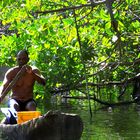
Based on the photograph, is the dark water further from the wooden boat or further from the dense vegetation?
the wooden boat

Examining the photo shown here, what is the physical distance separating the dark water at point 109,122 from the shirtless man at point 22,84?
128 centimetres

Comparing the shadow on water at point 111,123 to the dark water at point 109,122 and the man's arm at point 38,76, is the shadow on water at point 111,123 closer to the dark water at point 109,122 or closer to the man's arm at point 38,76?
the dark water at point 109,122

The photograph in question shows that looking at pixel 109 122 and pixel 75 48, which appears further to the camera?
pixel 75 48

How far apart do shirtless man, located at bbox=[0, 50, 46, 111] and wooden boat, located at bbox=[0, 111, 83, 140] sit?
4.24 feet

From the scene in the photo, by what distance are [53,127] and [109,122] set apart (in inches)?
140

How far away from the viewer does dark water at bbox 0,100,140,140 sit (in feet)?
30.9

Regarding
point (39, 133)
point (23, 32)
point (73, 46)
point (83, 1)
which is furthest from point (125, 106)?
point (39, 133)

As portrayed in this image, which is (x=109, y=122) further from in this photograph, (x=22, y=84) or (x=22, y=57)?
(x=22, y=57)

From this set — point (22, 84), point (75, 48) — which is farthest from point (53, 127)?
point (75, 48)

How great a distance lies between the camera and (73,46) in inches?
487

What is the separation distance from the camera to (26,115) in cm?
876

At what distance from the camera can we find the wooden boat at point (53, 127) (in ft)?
26.1

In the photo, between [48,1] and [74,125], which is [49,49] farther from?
[74,125]

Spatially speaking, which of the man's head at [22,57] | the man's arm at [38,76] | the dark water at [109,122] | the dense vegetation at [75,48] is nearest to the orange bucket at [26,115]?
the man's arm at [38,76]
